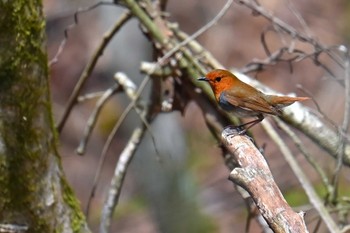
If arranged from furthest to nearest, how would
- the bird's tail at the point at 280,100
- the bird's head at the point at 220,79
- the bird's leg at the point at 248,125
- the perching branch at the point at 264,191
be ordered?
the bird's head at the point at 220,79 < the bird's tail at the point at 280,100 < the bird's leg at the point at 248,125 < the perching branch at the point at 264,191

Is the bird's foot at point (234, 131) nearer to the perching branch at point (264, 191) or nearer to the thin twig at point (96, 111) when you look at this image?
the perching branch at point (264, 191)

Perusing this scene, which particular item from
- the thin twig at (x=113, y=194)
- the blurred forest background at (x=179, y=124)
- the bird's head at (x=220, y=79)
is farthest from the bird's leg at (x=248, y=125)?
the blurred forest background at (x=179, y=124)

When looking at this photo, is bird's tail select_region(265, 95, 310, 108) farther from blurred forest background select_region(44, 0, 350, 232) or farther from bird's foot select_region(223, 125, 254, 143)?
blurred forest background select_region(44, 0, 350, 232)

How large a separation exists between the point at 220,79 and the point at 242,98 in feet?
0.40

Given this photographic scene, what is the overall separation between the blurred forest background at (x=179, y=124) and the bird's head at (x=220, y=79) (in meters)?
0.87

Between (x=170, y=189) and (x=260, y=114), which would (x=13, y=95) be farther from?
(x=170, y=189)

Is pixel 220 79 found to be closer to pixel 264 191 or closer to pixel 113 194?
pixel 113 194

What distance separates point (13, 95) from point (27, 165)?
0.23 metres

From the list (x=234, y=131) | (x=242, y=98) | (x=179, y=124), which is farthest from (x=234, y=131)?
(x=179, y=124)

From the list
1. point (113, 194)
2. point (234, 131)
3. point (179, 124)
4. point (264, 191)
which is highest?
point (264, 191)

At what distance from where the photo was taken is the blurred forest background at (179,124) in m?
6.18

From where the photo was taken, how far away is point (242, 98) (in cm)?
307

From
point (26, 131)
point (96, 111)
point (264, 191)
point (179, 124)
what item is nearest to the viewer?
point (264, 191)

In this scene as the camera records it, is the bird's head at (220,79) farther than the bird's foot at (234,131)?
Yes
